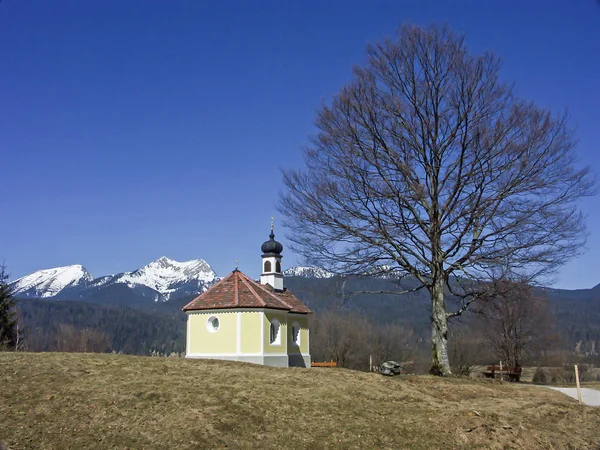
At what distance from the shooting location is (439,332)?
2159 centimetres

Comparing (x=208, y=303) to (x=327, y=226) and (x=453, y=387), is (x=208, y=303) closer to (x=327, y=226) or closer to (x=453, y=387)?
(x=327, y=226)

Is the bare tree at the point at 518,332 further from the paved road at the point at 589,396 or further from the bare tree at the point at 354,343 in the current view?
the bare tree at the point at 354,343

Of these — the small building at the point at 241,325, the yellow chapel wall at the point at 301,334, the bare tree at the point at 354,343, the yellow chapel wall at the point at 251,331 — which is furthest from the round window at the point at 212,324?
the bare tree at the point at 354,343

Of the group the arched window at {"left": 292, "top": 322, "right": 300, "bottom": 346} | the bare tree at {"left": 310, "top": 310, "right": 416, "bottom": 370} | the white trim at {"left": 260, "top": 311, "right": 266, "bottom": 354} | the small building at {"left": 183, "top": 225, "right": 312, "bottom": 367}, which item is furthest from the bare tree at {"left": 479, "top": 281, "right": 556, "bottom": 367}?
the bare tree at {"left": 310, "top": 310, "right": 416, "bottom": 370}

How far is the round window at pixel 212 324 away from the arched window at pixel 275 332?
2.90 meters

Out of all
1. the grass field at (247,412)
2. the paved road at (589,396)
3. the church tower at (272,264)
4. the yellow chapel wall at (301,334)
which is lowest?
the paved road at (589,396)

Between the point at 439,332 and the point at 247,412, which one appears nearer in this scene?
the point at 247,412

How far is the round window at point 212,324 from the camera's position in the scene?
3009cm

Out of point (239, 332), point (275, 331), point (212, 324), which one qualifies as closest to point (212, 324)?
point (212, 324)

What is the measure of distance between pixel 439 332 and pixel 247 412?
10431 millimetres

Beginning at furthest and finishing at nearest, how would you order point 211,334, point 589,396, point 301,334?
point 301,334
point 211,334
point 589,396

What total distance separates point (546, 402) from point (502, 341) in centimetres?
2967

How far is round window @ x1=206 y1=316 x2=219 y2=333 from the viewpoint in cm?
3009

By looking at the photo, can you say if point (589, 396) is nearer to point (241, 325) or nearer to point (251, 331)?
point (251, 331)
